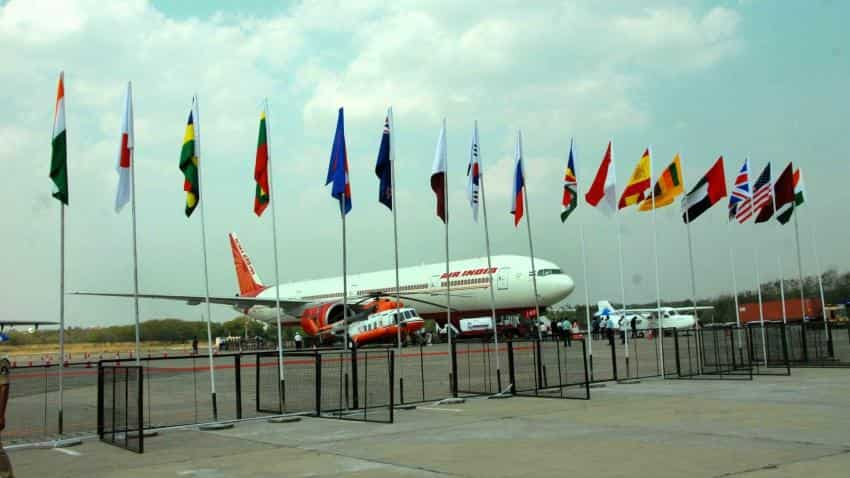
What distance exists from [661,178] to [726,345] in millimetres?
4865

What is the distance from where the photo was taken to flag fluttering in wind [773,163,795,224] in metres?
22.3

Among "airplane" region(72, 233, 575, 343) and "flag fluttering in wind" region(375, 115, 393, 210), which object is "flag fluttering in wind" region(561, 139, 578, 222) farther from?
"airplane" region(72, 233, 575, 343)

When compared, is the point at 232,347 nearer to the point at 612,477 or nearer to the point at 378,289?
the point at 378,289

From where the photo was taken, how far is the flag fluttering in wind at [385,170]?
15234mm

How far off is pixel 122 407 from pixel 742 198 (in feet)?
59.4

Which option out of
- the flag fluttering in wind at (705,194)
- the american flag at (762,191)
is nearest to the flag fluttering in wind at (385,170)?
the flag fluttering in wind at (705,194)

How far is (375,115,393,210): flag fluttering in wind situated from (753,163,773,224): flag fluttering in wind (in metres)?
12.4

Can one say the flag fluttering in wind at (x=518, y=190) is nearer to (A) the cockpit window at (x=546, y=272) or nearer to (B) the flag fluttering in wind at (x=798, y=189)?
(B) the flag fluttering in wind at (x=798, y=189)

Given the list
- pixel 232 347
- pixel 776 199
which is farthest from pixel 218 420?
pixel 232 347

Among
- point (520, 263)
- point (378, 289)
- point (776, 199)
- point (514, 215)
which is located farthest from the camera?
point (378, 289)

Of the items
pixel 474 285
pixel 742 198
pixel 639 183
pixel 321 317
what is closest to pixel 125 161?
pixel 639 183

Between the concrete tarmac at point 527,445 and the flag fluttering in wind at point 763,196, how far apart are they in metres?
10.4

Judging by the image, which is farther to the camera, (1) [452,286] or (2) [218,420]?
(1) [452,286]

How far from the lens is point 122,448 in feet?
31.7
